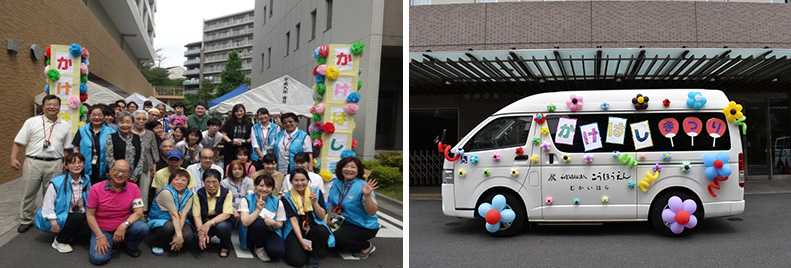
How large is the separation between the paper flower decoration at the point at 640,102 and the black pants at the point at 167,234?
5906 mm

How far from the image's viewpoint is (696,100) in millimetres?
7715

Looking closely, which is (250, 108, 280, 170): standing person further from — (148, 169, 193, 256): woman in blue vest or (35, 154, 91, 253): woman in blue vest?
(35, 154, 91, 253): woman in blue vest

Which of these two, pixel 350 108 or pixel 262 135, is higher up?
pixel 350 108

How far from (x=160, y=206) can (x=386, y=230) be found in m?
2.86

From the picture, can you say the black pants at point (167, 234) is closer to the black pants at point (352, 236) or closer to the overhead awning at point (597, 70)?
the black pants at point (352, 236)

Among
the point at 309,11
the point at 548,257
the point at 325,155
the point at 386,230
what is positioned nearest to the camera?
the point at 548,257

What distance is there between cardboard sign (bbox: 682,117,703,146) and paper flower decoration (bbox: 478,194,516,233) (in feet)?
8.67

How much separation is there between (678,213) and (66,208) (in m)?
7.28

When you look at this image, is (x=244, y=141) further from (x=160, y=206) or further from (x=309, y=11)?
(x=309, y=11)

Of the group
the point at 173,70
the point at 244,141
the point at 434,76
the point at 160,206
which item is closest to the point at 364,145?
the point at 434,76

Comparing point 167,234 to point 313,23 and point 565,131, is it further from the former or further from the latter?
point 313,23

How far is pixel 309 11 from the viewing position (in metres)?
19.5

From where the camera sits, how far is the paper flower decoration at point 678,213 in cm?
750

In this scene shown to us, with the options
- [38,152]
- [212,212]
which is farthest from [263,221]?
[38,152]
